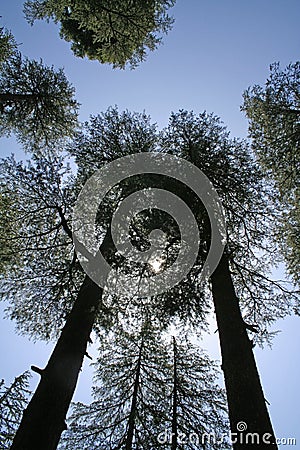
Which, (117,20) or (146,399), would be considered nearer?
(117,20)

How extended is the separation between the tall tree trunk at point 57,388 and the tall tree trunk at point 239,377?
2.67 metres

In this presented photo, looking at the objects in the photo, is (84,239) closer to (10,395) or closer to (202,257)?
(202,257)

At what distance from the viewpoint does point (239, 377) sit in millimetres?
4668

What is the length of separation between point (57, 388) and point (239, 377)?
3.01m

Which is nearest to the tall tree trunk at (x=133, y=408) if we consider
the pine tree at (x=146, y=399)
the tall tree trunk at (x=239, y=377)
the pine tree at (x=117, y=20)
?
the pine tree at (x=146, y=399)

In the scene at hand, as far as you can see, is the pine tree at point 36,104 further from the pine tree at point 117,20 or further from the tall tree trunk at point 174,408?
the tall tree trunk at point 174,408

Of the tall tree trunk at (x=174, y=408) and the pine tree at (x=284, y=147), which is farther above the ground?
the pine tree at (x=284, y=147)

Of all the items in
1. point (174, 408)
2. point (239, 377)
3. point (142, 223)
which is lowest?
point (239, 377)

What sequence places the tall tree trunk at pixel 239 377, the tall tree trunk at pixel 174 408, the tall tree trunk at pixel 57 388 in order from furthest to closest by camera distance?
the tall tree trunk at pixel 174 408 < the tall tree trunk at pixel 57 388 < the tall tree trunk at pixel 239 377

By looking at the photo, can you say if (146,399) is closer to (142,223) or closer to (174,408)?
(174,408)

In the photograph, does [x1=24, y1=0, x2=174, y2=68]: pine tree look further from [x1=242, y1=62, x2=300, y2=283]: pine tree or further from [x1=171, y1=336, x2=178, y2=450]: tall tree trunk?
[x1=171, y1=336, x2=178, y2=450]: tall tree trunk

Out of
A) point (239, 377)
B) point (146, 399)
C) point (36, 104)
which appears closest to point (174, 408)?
point (146, 399)

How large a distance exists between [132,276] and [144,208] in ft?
7.50

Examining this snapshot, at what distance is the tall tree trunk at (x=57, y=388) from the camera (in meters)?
4.30
